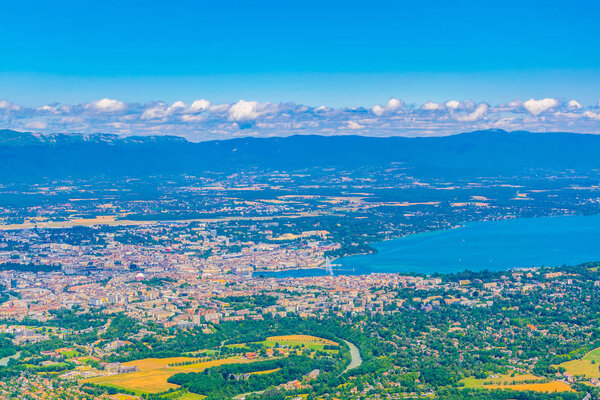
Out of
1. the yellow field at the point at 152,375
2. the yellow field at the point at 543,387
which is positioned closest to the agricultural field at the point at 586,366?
the yellow field at the point at 543,387

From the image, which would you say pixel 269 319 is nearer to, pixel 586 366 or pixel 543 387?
pixel 543 387

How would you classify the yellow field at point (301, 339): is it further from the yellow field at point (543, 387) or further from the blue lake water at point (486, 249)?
the blue lake water at point (486, 249)

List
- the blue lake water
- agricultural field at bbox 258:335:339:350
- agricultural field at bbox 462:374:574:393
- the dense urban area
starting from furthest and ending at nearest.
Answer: the blue lake water, agricultural field at bbox 258:335:339:350, the dense urban area, agricultural field at bbox 462:374:574:393

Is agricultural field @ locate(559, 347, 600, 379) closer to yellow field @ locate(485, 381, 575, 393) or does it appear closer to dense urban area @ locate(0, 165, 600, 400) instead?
dense urban area @ locate(0, 165, 600, 400)

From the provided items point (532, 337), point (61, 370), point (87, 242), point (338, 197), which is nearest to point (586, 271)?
point (532, 337)

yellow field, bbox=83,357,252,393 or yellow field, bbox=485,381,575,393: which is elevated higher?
yellow field, bbox=83,357,252,393

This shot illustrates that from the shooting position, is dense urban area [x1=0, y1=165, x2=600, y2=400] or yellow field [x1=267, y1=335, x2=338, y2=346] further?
yellow field [x1=267, y1=335, x2=338, y2=346]

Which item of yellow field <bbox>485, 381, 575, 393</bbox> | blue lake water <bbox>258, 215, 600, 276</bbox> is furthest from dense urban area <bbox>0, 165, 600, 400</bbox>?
blue lake water <bbox>258, 215, 600, 276</bbox>
